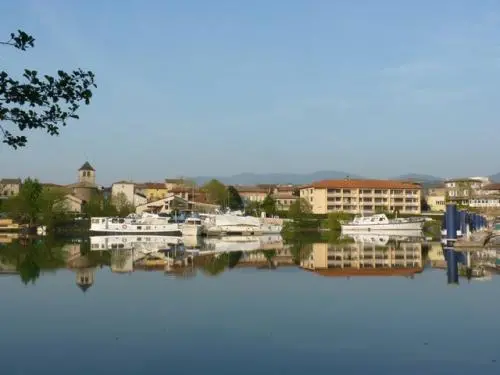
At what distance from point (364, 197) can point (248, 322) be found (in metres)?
95.3

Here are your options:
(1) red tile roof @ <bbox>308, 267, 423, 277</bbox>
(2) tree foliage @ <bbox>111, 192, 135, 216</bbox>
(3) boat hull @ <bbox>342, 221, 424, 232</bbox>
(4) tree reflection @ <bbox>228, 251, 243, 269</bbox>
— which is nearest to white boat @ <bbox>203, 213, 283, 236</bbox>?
(3) boat hull @ <bbox>342, 221, 424, 232</bbox>

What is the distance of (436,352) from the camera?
1174cm

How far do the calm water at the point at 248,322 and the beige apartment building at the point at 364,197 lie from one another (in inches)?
3112

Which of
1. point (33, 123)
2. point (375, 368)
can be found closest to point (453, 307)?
point (375, 368)

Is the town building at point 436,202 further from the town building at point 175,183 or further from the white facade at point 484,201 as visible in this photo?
the town building at point 175,183

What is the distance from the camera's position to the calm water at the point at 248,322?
11.0 meters

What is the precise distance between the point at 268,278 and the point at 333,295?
5.51 m

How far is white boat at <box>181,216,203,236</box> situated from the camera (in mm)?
65463

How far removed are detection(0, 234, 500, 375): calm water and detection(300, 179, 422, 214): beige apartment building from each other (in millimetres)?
79056

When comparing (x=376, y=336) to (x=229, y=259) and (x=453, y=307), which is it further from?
(x=229, y=259)

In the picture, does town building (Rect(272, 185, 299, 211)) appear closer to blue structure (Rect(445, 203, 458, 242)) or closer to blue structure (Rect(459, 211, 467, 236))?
blue structure (Rect(459, 211, 467, 236))

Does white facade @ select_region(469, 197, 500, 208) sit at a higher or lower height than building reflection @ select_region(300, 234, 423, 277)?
higher

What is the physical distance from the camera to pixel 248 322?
14.8 meters

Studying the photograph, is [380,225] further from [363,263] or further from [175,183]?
[175,183]
